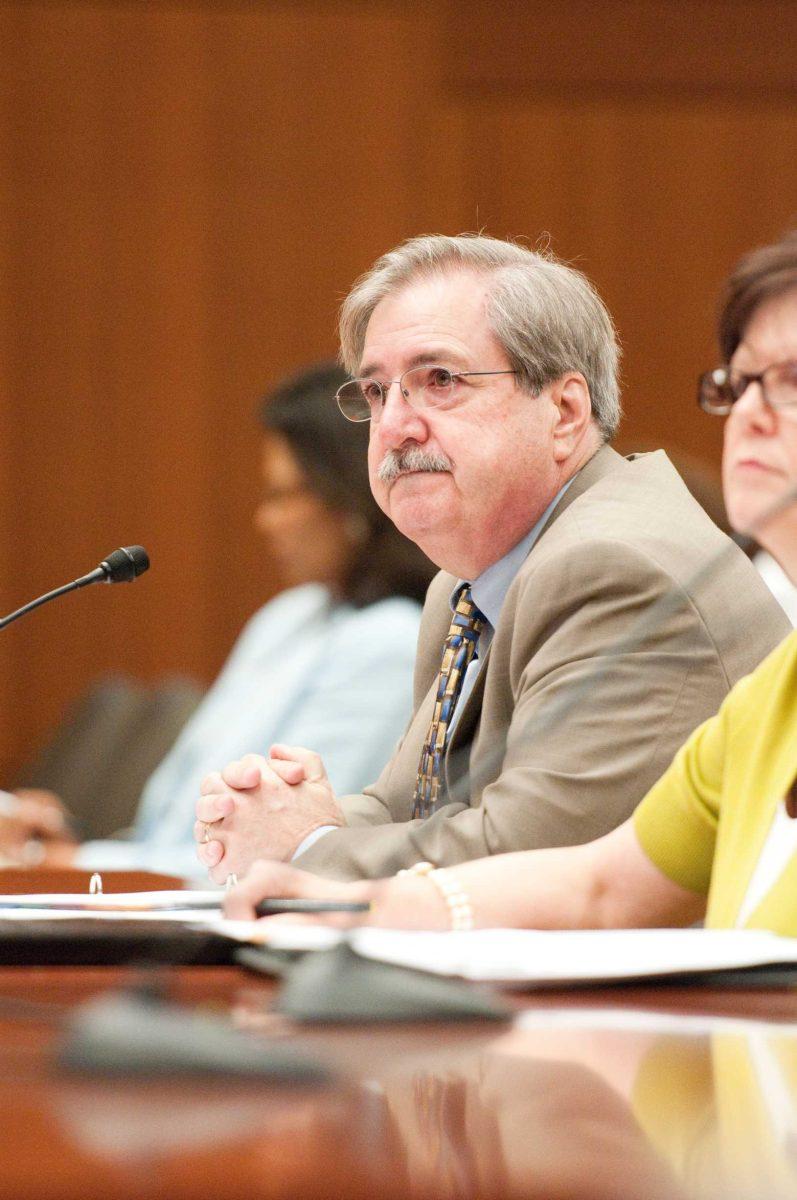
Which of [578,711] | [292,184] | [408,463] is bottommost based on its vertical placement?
[578,711]

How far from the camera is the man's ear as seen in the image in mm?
2307

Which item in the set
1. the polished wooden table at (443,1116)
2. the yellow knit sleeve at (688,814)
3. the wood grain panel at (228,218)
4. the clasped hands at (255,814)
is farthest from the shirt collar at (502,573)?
the wood grain panel at (228,218)

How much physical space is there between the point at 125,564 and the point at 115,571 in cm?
2

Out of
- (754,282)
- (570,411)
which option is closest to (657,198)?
(570,411)

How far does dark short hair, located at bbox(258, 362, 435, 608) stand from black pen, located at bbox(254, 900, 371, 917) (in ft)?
6.21

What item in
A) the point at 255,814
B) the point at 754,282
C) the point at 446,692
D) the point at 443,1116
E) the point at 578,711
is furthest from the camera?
the point at 446,692

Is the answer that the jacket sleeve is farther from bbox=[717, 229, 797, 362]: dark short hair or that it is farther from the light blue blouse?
the light blue blouse

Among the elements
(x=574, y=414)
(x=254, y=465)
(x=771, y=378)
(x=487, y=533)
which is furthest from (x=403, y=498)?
(x=254, y=465)

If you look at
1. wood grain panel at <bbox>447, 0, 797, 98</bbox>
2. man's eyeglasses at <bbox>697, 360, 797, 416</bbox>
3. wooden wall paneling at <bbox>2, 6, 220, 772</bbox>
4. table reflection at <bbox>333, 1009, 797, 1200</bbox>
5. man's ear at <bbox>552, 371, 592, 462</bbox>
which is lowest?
table reflection at <bbox>333, 1009, 797, 1200</bbox>

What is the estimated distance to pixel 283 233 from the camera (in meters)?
6.01

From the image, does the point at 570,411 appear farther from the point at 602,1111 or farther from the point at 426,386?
the point at 602,1111

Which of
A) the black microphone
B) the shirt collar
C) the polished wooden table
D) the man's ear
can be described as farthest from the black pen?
the man's ear

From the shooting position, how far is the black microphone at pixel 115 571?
1985 millimetres

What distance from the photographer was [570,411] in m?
2.32
